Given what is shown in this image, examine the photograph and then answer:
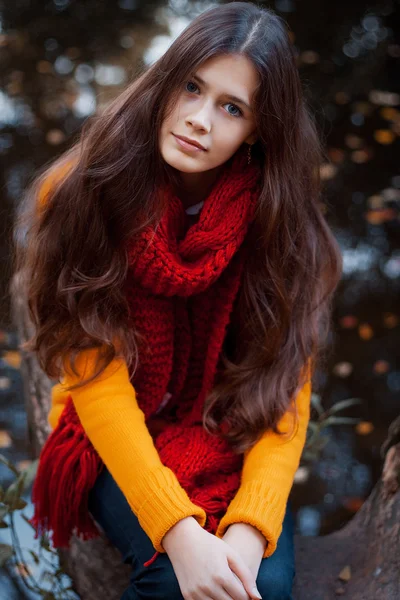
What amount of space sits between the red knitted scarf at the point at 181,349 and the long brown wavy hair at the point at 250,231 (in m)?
0.04

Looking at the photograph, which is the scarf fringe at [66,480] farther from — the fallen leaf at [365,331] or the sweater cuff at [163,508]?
the fallen leaf at [365,331]

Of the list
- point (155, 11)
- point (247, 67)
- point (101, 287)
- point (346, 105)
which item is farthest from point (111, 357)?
point (155, 11)

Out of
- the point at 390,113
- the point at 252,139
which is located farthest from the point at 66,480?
the point at 390,113

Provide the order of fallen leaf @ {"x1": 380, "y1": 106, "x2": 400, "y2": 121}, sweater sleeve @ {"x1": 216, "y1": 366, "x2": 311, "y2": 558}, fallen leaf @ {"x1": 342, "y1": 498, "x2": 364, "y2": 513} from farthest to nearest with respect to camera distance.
→ 1. fallen leaf @ {"x1": 380, "y1": 106, "x2": 400, "y2": 121}
2. fallen leaf @ {"x1": 342, "y1": 498, "x2": 364, "y2": 513}
3. sweater sleeve @ {"x1": 216, "y1": 366, "x2": 311, "y2": 558}

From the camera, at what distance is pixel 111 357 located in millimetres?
1493

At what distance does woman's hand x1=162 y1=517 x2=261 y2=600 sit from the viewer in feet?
4.25

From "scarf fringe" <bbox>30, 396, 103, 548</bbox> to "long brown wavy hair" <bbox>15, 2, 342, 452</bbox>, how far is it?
6.4 inches

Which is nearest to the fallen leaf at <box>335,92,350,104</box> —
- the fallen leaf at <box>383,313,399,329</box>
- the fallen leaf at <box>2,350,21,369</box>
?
the fallen leaf at <box>383,313,399,329</box>

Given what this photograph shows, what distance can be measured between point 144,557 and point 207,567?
0.22 metres

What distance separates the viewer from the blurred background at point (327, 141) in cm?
251

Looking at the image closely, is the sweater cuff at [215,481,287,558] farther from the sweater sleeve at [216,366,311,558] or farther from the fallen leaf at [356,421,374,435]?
the fallen leaf at [356,421,374,435]

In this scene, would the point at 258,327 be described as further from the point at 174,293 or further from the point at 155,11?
the point at 155,11

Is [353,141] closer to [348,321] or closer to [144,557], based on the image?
[348,321]

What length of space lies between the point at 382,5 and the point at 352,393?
274 cm
